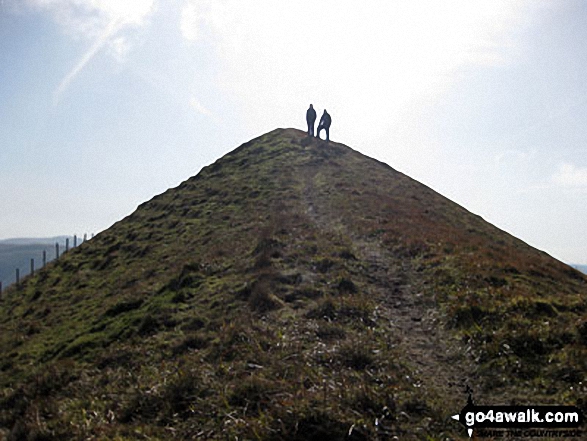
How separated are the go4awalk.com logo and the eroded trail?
1.20 feet

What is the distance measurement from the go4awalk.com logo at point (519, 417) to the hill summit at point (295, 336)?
0.24 meters

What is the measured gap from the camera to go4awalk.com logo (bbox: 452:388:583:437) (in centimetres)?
643

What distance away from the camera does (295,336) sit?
1004 cm

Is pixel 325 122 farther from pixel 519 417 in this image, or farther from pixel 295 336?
pixel 519 417

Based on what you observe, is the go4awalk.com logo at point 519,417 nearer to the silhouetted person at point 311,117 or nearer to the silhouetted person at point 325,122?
the silhouetted person at point 325,122

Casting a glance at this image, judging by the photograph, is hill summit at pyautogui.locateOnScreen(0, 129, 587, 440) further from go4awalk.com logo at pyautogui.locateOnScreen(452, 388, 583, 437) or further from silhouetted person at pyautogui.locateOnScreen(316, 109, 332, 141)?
silhouetted person at pyautogui.locateOnScreen(316, 109, 332, 141)

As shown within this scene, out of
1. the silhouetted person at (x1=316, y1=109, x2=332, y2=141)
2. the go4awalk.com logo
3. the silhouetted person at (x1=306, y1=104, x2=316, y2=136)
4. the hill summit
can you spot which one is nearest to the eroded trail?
the hill summit

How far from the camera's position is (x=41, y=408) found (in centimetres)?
912

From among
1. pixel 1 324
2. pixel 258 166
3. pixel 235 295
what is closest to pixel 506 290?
pixel 235 295

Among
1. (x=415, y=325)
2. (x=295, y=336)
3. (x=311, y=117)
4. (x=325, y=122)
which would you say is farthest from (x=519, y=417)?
(x=311, y=117)

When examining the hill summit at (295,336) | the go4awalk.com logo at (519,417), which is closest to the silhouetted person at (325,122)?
the hill summit at (295,336)

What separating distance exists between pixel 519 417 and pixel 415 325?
14.3ft

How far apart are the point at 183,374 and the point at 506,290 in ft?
30.4

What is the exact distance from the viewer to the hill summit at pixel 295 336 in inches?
289
